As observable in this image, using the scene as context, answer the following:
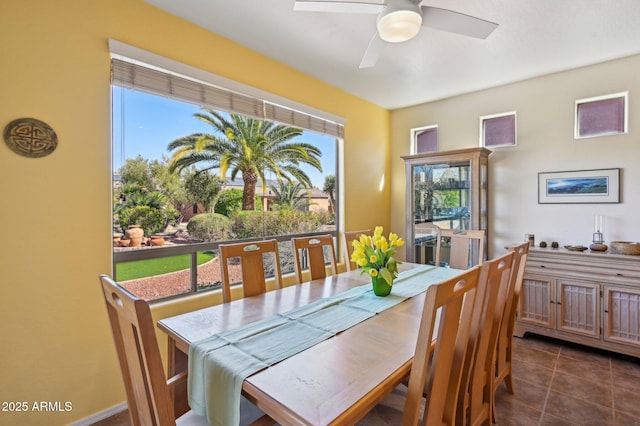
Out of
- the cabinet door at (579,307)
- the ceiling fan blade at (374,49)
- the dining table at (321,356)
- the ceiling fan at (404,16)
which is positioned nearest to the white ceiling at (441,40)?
the ceiling fan blade at (374,49)

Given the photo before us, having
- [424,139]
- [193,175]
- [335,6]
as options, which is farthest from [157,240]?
[424,139]

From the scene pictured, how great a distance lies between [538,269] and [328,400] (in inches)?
116

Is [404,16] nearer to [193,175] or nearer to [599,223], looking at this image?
[193,175]

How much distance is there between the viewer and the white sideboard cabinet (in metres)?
2.56

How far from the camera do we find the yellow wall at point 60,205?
66.1 inches

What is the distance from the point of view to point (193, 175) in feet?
8.23

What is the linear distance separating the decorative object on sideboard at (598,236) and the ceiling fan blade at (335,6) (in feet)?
9.31

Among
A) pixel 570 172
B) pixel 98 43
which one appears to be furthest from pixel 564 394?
pixel 98 43

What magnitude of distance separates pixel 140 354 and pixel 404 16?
1.92 m

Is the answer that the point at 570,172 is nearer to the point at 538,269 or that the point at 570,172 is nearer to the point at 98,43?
the point at 538,269

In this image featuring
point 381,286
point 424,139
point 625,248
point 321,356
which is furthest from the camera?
point 424,139

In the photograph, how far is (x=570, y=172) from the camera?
316 cm

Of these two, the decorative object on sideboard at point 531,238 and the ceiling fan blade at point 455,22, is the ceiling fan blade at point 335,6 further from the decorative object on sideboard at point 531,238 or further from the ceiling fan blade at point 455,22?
the decorative object on sideboard at point 531,238

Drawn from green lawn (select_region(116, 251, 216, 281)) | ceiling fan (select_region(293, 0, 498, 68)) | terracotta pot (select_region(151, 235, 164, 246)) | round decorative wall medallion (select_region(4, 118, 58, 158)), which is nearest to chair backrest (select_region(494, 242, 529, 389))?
ceiling fan (select_region(293, 0, 498, 68))
